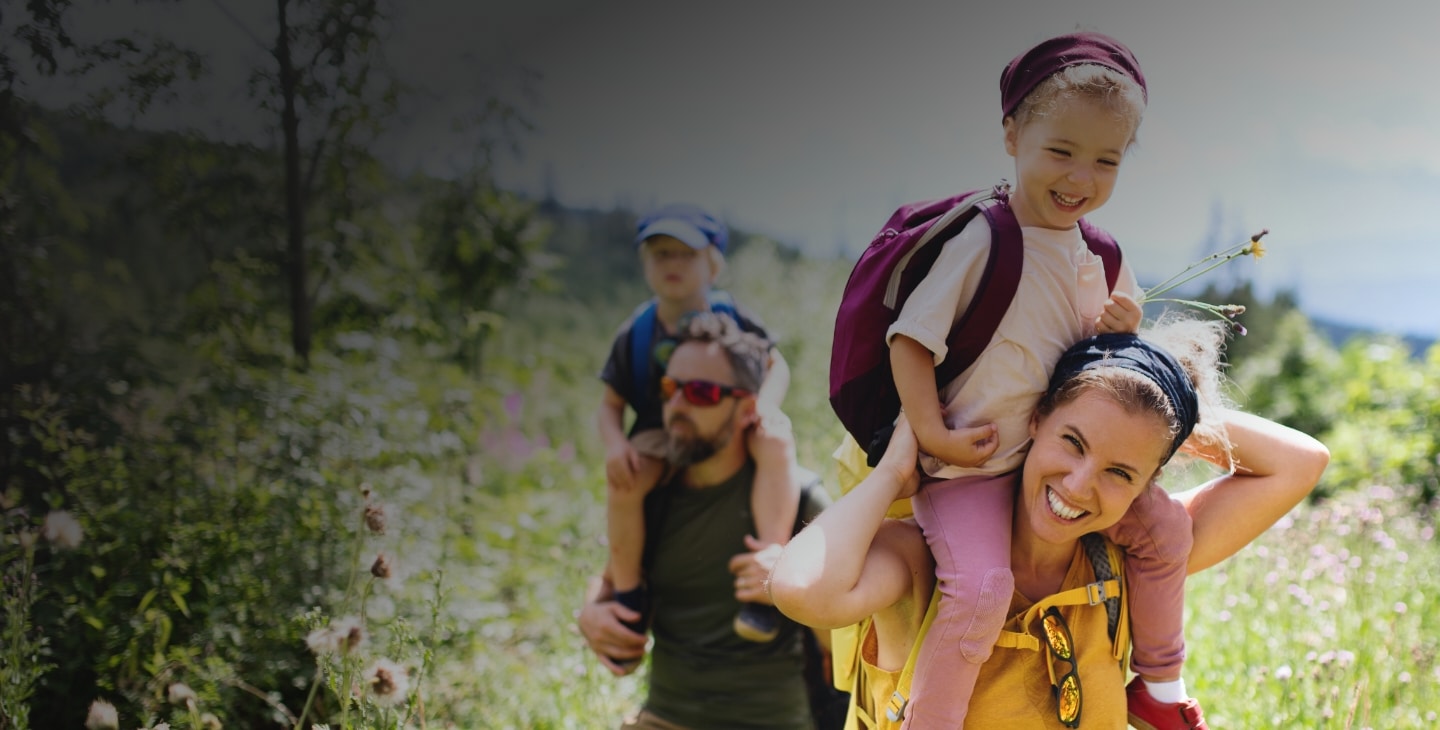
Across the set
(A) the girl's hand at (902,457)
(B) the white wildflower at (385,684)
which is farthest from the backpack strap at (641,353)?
(A) the girl's hand at (902,457)

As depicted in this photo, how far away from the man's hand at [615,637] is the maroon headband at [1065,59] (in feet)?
7.02

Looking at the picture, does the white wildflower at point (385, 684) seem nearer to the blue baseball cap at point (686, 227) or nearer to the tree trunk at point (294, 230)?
the blue baseball cap at point (686, 227)

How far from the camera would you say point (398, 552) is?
3.83m

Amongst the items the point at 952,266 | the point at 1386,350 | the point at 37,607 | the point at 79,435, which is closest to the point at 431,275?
the point at 79,435

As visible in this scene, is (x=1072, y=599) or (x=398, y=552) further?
(x=398, y=552)

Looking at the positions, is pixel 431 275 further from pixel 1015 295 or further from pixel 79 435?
pixel 1015 295

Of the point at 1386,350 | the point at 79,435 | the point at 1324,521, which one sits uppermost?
the point at 1386,350

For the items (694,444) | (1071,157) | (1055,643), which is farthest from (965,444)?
(694,444)

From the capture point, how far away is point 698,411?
9.75 feet

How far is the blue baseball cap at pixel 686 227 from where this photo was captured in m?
3.22

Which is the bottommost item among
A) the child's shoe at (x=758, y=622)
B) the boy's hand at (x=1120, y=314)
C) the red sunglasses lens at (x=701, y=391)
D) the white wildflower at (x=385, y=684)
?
the white wildflower at (x=385, y=684)

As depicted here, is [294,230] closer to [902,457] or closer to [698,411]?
[698,411]

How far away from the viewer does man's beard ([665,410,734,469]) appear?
3021mm

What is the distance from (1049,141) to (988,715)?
44.6 inches
